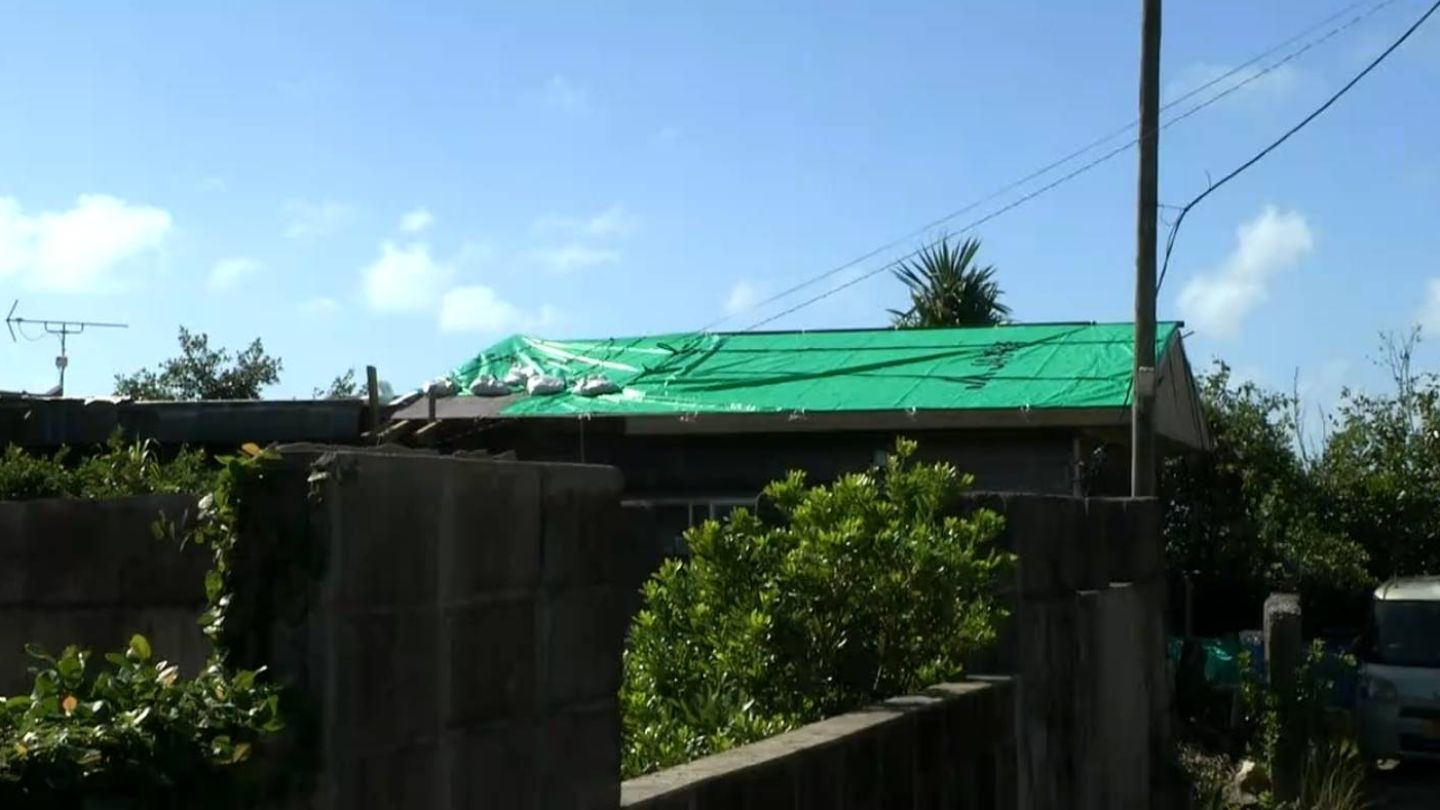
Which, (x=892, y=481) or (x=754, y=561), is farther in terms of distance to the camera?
(x=892, y=481)

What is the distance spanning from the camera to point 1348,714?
16.7 m

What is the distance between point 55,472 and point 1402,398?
25284 mm

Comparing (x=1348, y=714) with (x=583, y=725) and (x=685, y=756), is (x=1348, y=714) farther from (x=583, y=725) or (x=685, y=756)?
(x=583, y=725)

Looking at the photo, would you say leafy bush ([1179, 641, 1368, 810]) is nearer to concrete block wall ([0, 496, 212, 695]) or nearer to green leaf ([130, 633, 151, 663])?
concrete block wall ([0, 496, 212, 695])

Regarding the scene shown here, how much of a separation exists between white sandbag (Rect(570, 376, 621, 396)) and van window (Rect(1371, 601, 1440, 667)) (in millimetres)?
8570

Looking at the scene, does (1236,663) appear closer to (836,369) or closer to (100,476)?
(836,369)

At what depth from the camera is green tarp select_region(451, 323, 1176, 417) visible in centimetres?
2031

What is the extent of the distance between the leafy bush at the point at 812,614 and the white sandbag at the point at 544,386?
→ 12466mm

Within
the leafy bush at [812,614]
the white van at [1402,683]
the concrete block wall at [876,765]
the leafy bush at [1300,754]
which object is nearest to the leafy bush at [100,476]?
the leafy bush at [812,614]

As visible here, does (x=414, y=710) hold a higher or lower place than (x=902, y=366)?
lower

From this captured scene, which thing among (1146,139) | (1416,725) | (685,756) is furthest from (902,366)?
(685,756)

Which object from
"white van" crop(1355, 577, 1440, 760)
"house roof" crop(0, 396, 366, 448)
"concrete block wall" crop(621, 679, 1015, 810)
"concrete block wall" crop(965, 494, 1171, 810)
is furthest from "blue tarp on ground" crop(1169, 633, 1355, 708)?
"concrete block wall" crop(621, 679, 1015, 810)

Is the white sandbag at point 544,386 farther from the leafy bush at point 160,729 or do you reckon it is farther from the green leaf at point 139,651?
the green leaf at point 139,651

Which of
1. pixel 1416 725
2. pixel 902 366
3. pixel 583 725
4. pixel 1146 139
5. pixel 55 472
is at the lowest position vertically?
pixel 1416 725
